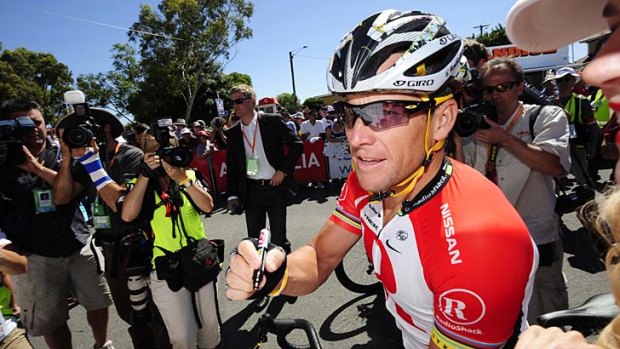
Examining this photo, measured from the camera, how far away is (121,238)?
3191 millimetres

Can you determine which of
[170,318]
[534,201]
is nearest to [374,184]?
[534,201]

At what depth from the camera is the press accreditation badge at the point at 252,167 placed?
4422 mm

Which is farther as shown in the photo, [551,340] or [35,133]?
[35,133]

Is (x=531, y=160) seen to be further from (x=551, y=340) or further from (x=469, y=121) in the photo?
(x=551, y=340)

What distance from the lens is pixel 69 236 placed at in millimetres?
3254

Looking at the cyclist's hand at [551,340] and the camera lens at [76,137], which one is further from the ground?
the camera lens at [76,137]

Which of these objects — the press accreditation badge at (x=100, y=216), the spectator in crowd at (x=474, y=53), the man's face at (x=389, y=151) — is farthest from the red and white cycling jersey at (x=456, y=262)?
the press accreditation badge at (x=100, y=216)

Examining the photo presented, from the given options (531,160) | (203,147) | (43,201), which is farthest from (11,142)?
(203,147)

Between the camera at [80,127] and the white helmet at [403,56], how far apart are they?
2279 millimetres

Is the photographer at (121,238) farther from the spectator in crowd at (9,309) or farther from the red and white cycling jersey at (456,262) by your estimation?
the red and white cycling jersey at (456,262)

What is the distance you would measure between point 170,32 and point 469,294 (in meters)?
31.7

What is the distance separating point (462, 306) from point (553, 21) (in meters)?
0.97

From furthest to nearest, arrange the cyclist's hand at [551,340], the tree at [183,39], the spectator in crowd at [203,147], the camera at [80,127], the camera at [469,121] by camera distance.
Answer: the tree at [183,39] < the spectator in crowd at [203,147] < the camera at [80,127] < the camera at [469,121] < the cyclist's hand at [551,340]

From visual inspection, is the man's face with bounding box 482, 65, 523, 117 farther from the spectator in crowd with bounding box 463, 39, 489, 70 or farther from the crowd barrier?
the crowd barrier
